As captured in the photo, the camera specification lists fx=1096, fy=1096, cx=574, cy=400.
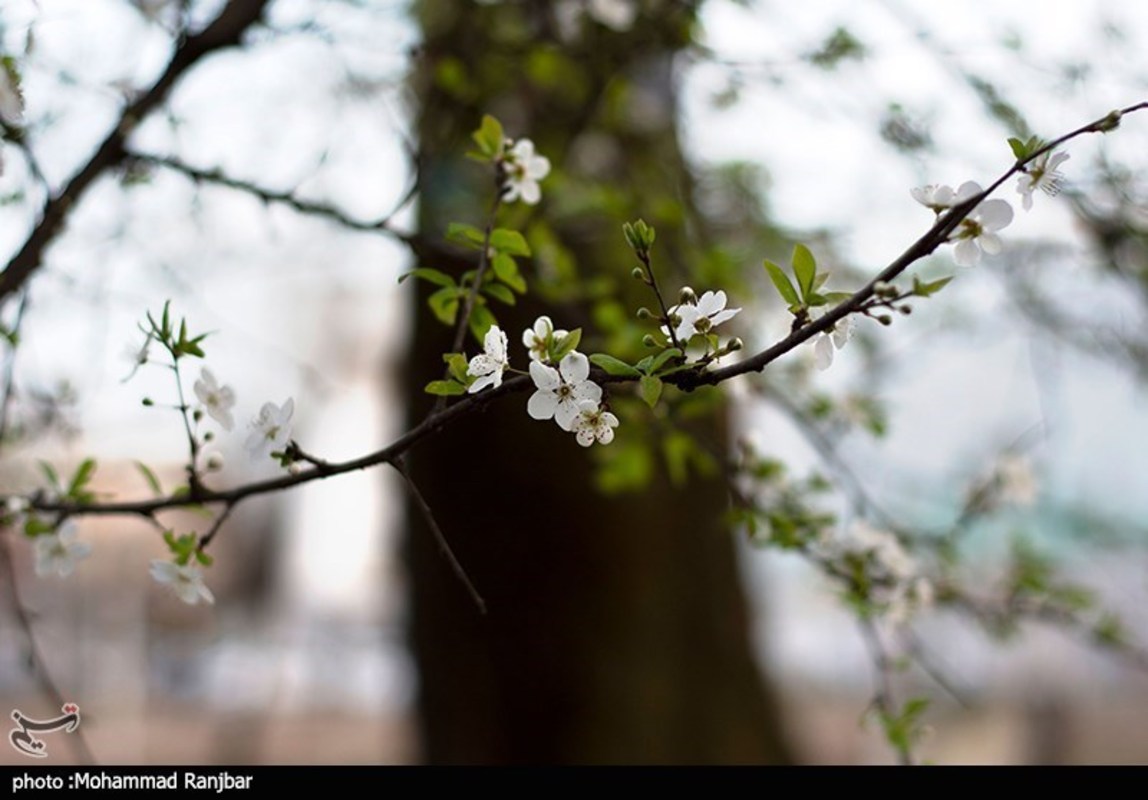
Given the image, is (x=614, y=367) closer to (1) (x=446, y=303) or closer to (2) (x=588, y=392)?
(2) (x=588, y=392)

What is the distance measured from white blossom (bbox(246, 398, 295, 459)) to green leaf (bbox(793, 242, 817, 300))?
0.53 meters

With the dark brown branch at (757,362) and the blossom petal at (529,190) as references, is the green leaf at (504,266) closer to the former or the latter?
the blossom petal at (529,190)

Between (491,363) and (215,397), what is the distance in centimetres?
44

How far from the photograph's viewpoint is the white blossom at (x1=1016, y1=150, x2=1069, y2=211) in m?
0.95

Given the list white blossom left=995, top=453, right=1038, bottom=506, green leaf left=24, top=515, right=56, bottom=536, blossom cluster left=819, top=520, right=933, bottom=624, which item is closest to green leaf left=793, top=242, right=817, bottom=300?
blossom cluster left=819, top=520, right=933, bottom=624

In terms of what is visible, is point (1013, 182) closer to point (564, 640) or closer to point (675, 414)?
point (675, 414)

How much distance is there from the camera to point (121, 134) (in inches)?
68.4

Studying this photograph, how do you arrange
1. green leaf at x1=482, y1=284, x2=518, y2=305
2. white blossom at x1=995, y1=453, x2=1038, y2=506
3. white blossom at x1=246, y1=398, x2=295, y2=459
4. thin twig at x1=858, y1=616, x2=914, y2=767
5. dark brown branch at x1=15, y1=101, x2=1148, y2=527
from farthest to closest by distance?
1. white blossom at x1=995, y1=453, x2=1038, y2=506
2. thin twig at x1=858, y1=616, x2=914, y2=767
3. green leaf at x1=482, y1=284, x2=518, y2=305
4. white blossom at x1=246, y1=398, x2=295, y2=459
5. dark brown branch at x1=15, y1=101, x2=1148, y2=527

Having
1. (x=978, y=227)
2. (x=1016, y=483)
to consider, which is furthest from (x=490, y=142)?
(x=1016, y=483)

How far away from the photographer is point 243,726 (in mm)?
9359

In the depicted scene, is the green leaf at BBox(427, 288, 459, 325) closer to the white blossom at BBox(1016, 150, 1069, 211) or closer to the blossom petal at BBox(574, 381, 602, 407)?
the blossom petal at BBox(574, 381, 602, 407)

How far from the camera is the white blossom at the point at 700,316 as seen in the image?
0.96 metres

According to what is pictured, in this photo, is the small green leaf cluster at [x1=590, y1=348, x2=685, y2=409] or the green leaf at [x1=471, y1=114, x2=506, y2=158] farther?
the green leaf at [x1=471, y1=114, x2=506, y2=158]

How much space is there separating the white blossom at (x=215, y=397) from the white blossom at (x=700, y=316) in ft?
1.91
